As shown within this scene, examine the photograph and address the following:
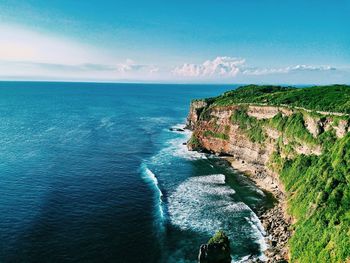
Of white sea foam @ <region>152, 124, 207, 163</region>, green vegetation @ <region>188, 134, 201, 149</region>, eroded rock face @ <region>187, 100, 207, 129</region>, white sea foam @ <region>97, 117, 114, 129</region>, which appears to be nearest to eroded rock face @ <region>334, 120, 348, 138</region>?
white sea foam @ <region>152, 124, 207, 163</region>

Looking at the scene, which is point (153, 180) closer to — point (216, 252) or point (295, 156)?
point (295, 156)

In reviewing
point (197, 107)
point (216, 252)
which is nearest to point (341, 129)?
point (216, 252)

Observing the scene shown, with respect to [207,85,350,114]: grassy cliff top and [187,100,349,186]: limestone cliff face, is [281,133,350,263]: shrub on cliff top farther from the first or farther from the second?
[207,85,350,114]: grassy cliff top

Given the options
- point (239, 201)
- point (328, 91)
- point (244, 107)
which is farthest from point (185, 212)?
point (328, 91)

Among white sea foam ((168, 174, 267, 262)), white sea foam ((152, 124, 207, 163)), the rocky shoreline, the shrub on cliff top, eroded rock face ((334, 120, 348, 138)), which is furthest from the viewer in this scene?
white sea foam ((152, 124, 207, 163))

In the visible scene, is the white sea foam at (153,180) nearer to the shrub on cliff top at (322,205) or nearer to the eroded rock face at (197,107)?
the shrub on cliff top at (322,205)
